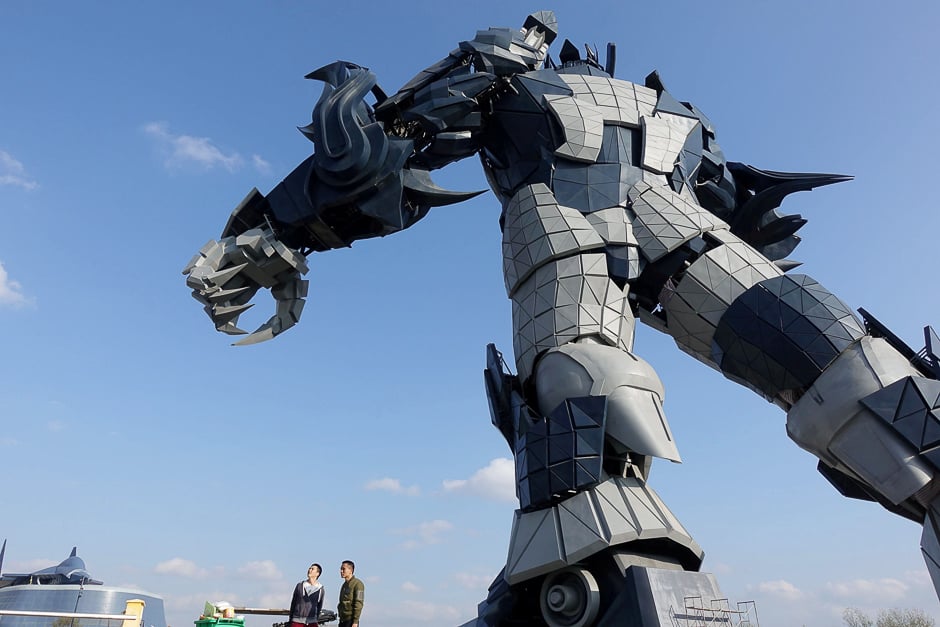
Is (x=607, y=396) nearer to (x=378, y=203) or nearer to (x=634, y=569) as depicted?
(x=634, y=569)

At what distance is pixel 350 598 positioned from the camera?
4.72 meters

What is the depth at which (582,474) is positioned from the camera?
478cm

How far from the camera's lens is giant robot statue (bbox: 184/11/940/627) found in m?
4.59

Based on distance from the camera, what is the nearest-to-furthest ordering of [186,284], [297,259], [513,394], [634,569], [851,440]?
[634,569] → [851,440] → [513,394] → [186,284] → [297,259]

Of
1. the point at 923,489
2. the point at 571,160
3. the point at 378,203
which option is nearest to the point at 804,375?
the point at 923,489

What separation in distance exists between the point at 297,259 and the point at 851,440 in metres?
4.90

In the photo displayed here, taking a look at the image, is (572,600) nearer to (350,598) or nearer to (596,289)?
(350,598)

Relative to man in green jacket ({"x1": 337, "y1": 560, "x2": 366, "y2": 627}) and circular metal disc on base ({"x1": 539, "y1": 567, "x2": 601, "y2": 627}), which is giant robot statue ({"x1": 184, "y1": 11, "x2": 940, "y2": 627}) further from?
man in green jacket ({"x1": 337, "y1": 560, "x2": 366, "y2": 627})

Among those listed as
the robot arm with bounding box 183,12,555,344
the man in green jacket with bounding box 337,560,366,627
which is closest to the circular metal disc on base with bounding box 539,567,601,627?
the man in green jacket with bounding box 337,560,366,627

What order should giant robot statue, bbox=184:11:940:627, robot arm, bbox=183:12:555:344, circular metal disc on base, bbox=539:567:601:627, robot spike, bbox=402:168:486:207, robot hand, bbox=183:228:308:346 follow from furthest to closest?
robot spike, bbox=402:168:486:207 → robot arm, bbox=183:12:555:344 → robot hand, bbox=183:228:308:346 → giant robot statue, bbox=184:11:940:627 → circular metal disc on base, bbox=539:567:601:627

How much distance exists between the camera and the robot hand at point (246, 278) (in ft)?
20.1

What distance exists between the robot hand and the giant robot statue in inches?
0.7

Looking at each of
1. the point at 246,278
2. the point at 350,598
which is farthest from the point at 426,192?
the point at 350,598

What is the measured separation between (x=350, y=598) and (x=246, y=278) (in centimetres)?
322
